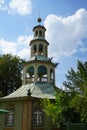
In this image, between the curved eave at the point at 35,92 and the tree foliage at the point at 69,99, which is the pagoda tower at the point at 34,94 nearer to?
the curved eave at the point at 35,92

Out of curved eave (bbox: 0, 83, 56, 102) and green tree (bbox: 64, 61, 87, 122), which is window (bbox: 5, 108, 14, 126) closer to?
curved eave (bbox: 0, 83, 56, 102)

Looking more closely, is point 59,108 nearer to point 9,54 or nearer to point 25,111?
point 25,111

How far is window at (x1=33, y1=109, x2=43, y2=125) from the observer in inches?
896

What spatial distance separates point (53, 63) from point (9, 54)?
570 inches

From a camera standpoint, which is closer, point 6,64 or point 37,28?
point 37,28

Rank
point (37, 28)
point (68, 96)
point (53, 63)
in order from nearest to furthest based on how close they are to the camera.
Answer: point (68, 96)
point (53, 63)
point (37, 28)

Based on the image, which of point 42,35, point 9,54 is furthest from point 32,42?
point 9,54

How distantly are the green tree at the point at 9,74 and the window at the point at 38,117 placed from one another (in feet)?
51.8

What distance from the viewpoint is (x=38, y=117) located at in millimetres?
23000

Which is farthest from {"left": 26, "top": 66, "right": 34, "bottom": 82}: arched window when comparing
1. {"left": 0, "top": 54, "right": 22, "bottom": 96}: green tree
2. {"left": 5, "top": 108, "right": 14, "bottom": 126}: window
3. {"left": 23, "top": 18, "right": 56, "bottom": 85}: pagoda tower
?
{"left": 0, "top": 54, "right": 22, "bottom": 96}: green tree

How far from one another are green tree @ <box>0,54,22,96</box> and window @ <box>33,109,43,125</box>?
1579cm

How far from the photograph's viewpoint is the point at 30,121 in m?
22.3

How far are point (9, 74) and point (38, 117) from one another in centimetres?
1667

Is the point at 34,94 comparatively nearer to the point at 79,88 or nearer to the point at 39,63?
the point at 39,63
